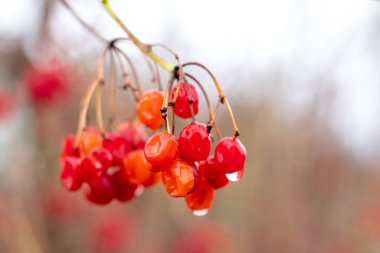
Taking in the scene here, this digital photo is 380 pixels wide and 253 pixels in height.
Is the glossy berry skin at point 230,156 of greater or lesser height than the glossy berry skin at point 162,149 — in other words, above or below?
below

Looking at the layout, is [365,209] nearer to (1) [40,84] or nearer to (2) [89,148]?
(1) [40,84]

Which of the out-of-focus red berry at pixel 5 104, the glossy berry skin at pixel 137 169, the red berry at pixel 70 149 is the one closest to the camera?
the glossy berry skin at pixel 137 169

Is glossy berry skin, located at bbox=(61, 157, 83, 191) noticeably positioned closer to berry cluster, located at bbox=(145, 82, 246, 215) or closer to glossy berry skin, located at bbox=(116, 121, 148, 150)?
glossy berry skin, located at bbox=(116, 121, 148, 150)

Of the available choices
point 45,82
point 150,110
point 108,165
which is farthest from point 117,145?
point 45,82

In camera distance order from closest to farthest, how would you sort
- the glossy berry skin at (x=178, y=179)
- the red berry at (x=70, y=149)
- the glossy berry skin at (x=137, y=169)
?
1. the glossy berry skin at (x=178, y=179)
2. the glossy berry skin at (x=137, y=169)
3. the red berry at (x=70, y=149)

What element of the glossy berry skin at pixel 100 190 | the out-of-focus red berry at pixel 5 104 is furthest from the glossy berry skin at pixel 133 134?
the out-of-focus red berry at pixel 5 104

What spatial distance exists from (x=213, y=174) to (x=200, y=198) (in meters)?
0.08

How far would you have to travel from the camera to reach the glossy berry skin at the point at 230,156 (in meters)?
1.11

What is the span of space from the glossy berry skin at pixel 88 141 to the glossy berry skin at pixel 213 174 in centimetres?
37

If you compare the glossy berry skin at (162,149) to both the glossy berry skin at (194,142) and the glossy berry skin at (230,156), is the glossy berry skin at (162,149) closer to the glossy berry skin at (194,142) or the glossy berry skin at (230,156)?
the glossy berry skin at (194,142)

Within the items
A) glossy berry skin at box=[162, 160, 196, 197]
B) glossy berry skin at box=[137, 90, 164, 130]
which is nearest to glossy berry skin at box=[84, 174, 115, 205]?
glossy berry skin at box=[137, 90, 164, 130]

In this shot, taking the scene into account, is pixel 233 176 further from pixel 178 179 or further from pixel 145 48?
pixel 145 48

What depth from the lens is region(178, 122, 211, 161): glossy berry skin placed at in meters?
1.03

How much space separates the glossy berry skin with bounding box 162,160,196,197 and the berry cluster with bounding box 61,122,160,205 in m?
0.21
